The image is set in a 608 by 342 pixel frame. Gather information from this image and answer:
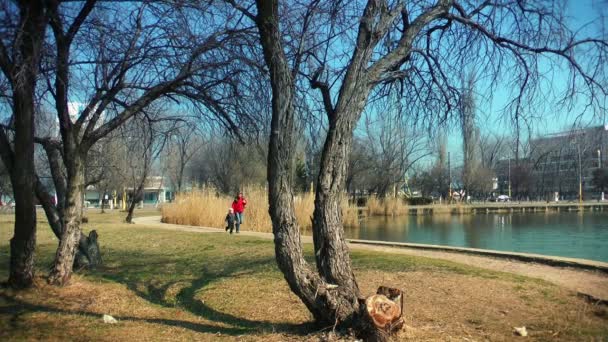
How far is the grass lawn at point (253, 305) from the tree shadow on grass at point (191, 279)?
2 cm

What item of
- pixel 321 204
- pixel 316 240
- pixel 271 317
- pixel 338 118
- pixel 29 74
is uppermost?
pixel 29 74

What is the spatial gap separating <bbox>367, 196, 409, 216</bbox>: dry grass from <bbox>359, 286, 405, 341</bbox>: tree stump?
3461 cm

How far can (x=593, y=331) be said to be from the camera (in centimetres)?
638

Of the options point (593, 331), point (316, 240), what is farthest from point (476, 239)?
point (316, 240)

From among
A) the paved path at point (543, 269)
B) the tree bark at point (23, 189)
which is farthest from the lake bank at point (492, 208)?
the tree bark at point (23, 189)

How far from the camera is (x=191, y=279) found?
32.2 feet

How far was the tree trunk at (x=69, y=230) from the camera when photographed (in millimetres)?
8508

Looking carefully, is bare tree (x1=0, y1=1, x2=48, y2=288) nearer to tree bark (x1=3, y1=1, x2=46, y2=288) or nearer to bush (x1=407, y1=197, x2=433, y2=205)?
tree bark (x1=3, y1=1, x2=46, y2=288)

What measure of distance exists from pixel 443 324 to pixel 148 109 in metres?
6.64

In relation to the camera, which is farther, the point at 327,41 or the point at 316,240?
the point at 327,41

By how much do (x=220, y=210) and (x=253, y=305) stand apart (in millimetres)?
18553

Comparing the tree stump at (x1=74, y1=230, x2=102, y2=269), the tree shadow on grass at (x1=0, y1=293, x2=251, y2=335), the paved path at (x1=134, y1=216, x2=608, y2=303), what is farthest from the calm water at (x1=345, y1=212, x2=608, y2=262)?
the tree stump at (x1=74, y1=230, x2=102, y2=269)

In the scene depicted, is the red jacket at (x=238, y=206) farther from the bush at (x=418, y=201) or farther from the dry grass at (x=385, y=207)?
the bush at (x=418, y=201)

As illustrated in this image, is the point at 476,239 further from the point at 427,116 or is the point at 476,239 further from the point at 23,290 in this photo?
the point at 23,290
